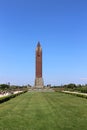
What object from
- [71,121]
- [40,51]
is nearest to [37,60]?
[40,51]

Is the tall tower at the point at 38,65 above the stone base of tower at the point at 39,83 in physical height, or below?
above

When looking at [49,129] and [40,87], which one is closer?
[49,129]

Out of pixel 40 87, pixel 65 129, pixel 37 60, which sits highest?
pixel 37 60

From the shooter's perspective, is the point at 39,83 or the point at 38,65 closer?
the point at 39,83

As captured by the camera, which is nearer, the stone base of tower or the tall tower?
the stone base of tower

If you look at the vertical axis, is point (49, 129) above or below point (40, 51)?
below

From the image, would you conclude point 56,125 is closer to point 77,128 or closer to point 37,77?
point 77,128

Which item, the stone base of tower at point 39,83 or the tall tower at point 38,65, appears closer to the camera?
the stone base of tower at point 39,83

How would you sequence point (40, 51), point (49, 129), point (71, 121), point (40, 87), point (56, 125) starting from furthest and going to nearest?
1. point (40, 51)
2. point (40, 87)
3. point (71, 121)
4. point (56, 125)
5. point (49, 129)

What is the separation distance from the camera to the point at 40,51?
246 feet

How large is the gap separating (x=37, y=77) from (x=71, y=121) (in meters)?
64.6

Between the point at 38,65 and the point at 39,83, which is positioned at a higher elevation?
the point at 38,65

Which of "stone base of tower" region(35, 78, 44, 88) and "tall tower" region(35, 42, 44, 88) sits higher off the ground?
"tall tower" region(35, 42, 44, 88)

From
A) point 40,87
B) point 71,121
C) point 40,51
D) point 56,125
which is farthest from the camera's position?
point 40,51
